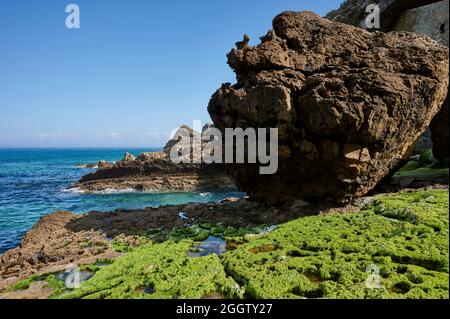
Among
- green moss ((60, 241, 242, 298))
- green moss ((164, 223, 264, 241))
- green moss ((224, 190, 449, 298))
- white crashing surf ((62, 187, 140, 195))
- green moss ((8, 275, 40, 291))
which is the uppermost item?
green moss ((224, 190, 449, 298))

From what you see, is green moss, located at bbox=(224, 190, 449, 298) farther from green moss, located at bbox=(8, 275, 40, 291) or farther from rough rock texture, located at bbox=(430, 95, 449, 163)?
rough rock texture, located at bbox=(430, 95, 449, 163)

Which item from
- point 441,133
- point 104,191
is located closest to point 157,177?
point 104,191

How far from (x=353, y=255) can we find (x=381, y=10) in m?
43.2

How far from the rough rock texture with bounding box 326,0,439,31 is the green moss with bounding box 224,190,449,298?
116 feet

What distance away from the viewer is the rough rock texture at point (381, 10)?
145 ft

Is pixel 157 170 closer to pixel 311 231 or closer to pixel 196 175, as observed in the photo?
pixel 196 175

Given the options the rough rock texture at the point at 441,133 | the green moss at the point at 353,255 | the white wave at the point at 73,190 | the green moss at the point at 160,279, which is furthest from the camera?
the white wave at the point at 73,190

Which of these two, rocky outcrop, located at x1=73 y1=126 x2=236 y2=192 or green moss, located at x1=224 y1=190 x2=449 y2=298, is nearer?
green moss, located at x1=224 y1=190 x2=449 y2=298

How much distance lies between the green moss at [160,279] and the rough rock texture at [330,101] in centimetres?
972

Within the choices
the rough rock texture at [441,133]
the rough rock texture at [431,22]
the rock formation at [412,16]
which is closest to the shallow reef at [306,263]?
the rough rock texture at [441,133]

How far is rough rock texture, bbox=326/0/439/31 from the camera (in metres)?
44.2

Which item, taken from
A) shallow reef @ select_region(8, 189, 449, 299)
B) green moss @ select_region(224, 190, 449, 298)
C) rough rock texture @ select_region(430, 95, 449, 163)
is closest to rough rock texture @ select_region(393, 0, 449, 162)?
rough rock texture @ select_region(430, 95, 449, 163)

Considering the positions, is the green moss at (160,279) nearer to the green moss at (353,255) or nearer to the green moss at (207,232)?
the green moss at (353,255)

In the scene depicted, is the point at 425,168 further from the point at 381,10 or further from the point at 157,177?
the point at 157,177
